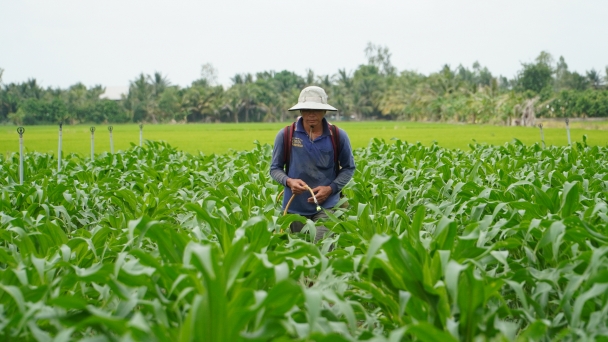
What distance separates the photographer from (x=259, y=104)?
74.2 m

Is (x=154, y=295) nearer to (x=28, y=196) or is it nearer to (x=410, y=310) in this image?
(x=410, y=310)

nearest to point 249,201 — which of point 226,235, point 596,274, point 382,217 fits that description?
point 382,217

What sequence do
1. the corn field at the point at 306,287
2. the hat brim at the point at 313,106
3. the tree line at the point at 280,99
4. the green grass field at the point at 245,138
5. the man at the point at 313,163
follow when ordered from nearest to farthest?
1. the corn field at the point at 306,287
2. the hat brim at the point at 313,106
3. the man at the point at 313,163
4. the green grass field at the point at 245,138
5. the tree line at the point at 280,99

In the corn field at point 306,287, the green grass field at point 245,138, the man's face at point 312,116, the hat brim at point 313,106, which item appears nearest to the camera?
the corn field at point 306,287

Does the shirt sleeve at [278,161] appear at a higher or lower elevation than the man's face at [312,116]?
lower

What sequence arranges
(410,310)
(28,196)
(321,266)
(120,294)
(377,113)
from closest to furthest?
(120,294) < (410,310) < (321,266) < (28,196) < (377,113)

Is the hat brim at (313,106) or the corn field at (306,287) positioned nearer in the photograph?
the corn field at (306,287)

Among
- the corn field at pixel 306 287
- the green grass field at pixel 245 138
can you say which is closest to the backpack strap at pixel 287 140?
the corn field at pixel 306 287

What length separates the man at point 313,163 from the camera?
4.71m

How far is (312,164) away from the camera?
4762 millimetres

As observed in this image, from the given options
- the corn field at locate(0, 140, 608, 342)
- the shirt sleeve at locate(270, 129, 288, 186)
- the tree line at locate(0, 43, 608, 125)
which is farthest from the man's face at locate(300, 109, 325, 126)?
the tree line at locate(0, 43, 608, 125)

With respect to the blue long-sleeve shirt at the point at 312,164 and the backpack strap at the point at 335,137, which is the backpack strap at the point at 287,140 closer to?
the blue long-sleeve shirt at the point at 312,164

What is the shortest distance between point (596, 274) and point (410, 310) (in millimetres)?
693

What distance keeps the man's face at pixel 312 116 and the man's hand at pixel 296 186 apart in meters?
0.45
